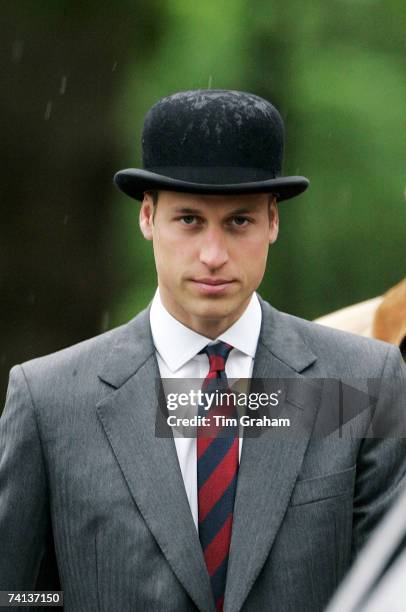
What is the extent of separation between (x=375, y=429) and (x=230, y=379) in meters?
0.39

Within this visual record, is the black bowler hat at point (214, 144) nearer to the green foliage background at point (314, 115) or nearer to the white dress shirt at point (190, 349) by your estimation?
the white dress shirt at point (190, 349)

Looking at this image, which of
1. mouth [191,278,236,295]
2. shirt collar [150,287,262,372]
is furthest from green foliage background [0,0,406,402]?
mouth [191,278,236,295]

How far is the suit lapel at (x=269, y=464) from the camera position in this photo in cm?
318

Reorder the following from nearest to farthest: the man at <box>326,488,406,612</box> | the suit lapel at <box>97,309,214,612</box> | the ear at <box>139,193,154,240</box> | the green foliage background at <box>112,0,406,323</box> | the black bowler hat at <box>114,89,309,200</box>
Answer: the man at <box>326,488,406,612</box> < the suit lapel at <box>97,309,214,612</box> < the black bowler hat at <box>114,89,309,200</box> < the ear at <box>139,193,154,240</box> < the green foliage background at <box>112,0,406,323</box>

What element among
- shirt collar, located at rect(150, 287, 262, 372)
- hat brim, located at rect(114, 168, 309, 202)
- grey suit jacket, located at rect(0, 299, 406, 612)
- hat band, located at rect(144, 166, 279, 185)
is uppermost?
Result: hat band, located at rect(144, 166, 279, 185)

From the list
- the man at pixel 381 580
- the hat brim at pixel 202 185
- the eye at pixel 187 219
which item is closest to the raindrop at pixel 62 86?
the hat brim at pixel 202 185

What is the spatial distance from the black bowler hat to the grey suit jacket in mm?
475

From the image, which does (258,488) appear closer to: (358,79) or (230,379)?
(230,379)

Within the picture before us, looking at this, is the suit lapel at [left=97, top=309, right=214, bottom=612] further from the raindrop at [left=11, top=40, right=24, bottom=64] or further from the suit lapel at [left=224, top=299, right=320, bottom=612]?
the raindrop at [left=11, top=40, right=24, bottom=64]

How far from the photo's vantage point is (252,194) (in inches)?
129

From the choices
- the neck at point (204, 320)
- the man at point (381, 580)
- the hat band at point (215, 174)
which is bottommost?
the man at point (381, 580)

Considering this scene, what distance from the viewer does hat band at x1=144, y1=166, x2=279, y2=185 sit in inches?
128

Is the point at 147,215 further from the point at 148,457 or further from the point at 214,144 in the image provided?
the point at 148,457

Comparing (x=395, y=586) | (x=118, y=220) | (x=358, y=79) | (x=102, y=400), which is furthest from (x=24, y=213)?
(x=395, y=586)
